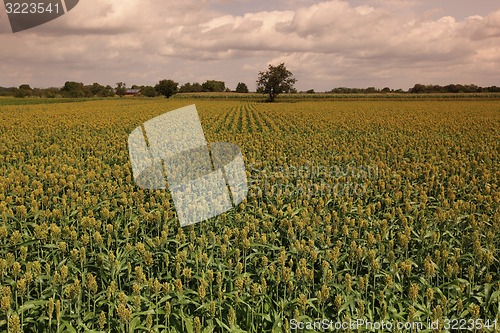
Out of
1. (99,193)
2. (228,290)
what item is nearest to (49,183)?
(99,193)

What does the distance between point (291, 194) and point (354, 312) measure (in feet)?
14.2

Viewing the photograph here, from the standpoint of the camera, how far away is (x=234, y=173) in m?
11.3

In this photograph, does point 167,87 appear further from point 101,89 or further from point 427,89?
point 427,89

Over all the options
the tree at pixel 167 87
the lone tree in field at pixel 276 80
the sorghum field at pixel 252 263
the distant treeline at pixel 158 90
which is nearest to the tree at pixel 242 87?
the distant treeline at pixel 158 90

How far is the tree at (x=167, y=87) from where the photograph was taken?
13388 cm

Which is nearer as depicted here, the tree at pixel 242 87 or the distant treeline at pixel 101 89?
the distant treeline at pixel 101 89

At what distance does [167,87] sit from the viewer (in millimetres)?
133750

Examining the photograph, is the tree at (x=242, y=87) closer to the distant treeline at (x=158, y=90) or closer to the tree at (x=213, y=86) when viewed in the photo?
the distant treeline at (x=158, y=90)

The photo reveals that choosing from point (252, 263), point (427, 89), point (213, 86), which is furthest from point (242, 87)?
point (252, 263)

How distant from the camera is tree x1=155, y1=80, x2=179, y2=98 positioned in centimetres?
13388

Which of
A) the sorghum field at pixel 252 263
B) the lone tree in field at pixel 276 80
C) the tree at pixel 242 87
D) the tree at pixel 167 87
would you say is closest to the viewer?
the sorghum field at pixel 252 263

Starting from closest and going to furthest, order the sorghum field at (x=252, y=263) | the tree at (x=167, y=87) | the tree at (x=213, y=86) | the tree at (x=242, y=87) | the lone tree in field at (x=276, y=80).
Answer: the sorghum field at (x=252, y=263) → the lone tree in field at (x=276, y=80) → the tree at (x=167, y=87) → the tree at (x=242, y=87) → the tree at (x=213, y=86)

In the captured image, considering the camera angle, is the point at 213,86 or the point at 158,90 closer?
the point at 158,90

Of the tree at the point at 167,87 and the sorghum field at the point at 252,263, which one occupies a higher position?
the tree at the point at 167,87
